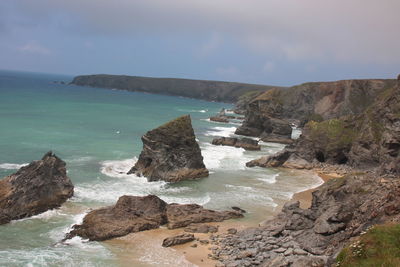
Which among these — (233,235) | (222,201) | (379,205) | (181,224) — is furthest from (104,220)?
(379,205)

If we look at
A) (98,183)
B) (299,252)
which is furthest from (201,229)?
(98,183)

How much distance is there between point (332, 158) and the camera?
53031mm

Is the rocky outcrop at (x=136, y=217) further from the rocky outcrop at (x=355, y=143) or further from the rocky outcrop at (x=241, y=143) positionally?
the rocky outcrop at (x=241, y=143)

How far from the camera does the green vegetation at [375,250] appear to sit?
1535cm

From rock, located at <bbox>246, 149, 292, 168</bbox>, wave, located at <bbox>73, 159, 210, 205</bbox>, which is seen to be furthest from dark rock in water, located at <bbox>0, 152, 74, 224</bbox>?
rock, located at <bbox>246, 149, 292, 168</bbox>

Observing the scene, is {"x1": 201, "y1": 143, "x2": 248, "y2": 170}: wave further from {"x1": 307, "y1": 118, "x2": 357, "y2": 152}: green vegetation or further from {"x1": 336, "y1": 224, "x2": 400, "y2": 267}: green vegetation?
Result: {"x1": 336, "y1": 224, "x2": 400, "y2": 267}: green vegetation

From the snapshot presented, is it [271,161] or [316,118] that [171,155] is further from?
[316,118]

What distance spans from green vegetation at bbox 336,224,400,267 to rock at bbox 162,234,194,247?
10.7 m

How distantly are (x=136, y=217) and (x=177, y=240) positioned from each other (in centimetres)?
418

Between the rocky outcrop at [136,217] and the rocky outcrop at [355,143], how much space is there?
71.3 feet

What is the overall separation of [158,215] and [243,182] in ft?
49.5

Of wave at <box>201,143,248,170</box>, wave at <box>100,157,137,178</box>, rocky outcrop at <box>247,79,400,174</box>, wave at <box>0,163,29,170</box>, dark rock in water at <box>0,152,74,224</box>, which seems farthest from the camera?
wave at <box>201,143,248,170</box>

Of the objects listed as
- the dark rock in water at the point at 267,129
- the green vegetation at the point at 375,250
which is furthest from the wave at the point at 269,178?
the dark rock in water at the point at 267,129

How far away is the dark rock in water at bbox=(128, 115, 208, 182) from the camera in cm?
4200
